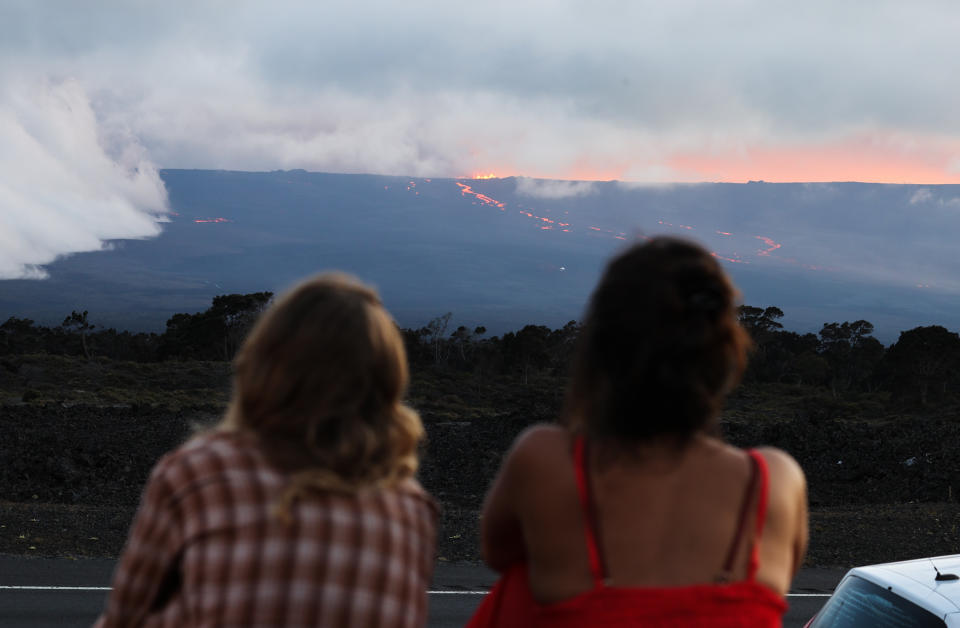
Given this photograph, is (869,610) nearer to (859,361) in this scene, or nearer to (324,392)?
(324,392)

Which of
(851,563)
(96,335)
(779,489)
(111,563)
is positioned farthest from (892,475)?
(96,335)

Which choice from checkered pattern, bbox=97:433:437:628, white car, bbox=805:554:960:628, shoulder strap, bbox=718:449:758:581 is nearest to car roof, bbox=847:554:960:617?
white car, bbox=805:554:960:628

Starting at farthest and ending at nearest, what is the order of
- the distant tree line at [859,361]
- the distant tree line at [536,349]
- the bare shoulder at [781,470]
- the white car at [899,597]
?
the distant tree line at [536,349], the distant tree line at [859,361], the white car at [899,597], the bare shoulder at [781,470]

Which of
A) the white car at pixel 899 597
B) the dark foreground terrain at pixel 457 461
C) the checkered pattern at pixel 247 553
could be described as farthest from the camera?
the dark foreground terrain at pixel 457 461

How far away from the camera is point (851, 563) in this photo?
1119 cm

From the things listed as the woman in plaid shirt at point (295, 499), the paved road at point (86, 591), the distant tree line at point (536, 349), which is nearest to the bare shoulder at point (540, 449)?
the woman in plaid shirt at point (295, 499)

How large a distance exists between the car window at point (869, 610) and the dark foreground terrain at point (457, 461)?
25.1ft

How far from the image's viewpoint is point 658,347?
1.64m

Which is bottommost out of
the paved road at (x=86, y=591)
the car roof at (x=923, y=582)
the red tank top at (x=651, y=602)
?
the paved road at (x=86, y=591)

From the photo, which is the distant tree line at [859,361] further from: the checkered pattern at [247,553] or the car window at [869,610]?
the checkered pattern at [247,553]

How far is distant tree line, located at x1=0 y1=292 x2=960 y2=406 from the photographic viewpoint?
3353 centimetres

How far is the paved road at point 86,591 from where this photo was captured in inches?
295

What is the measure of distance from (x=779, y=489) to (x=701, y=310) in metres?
0.41

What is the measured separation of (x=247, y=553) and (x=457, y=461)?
18112 mm
